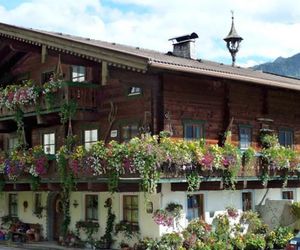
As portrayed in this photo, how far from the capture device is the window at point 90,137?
2427 centimetres

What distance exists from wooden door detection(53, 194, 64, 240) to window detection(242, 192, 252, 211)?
25.6 ft

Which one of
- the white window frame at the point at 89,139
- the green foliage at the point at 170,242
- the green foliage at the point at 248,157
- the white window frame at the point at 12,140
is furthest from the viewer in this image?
the white window frame at the point at 12,140

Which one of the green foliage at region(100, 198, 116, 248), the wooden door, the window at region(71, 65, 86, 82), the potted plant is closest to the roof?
the window at region(71, 65, 86, 82)

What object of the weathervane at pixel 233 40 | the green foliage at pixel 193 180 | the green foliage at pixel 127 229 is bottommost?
the green foliage at pixel 127 229

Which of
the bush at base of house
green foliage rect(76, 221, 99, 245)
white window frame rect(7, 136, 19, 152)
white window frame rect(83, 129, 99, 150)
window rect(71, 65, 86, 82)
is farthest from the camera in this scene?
white window frame rect(7, 136, 19, 152)

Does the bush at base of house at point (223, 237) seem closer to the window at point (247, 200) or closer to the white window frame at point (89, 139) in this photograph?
the window at point (247, 200)

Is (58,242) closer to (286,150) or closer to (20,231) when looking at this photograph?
(20,231)

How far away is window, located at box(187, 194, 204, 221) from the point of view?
73.2 ft

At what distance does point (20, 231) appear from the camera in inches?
1032

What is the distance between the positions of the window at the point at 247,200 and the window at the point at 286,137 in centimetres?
355

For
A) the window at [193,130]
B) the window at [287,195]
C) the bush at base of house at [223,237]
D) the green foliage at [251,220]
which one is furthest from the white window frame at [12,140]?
the window at [287,195]

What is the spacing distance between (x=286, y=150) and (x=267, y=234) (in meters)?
3.78

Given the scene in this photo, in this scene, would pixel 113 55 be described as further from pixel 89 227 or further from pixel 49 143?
pixel 49 143

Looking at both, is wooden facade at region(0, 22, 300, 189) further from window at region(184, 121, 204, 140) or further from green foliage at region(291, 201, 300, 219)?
green foliage at region(291, 201, 300, 219)
